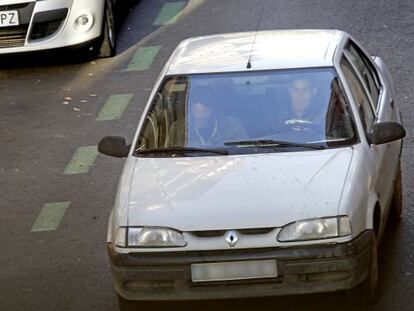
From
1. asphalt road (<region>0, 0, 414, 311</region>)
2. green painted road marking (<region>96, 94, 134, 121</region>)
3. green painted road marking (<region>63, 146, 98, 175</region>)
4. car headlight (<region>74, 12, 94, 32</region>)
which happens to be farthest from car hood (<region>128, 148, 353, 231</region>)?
car headlight (<region>74, 12, 94, 32</region>)

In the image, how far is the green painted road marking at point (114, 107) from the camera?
13141 mm

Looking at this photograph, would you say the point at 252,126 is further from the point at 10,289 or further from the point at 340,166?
the point at 10,289

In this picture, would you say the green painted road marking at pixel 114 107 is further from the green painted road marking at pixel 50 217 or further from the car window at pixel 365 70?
the car window at pixel 365 70

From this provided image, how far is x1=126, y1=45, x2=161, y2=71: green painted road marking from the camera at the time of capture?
14938mm

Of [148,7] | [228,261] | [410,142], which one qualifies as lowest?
[148,7]

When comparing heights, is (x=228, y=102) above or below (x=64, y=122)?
above

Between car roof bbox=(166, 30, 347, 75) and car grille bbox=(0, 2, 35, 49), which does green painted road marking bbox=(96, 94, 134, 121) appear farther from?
car roof bbox=(166, 30, 347, 75)

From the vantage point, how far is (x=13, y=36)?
14.8m

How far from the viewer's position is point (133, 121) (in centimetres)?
1285

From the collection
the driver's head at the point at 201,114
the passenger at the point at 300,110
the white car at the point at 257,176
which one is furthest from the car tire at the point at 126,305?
the passenger at the point at 300,110

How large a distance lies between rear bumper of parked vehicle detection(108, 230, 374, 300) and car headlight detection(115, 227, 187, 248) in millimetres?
60

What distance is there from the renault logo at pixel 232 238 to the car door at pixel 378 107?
1.20 metres

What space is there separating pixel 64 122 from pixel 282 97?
5.13m

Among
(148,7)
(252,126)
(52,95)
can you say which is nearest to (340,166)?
(252,126)
